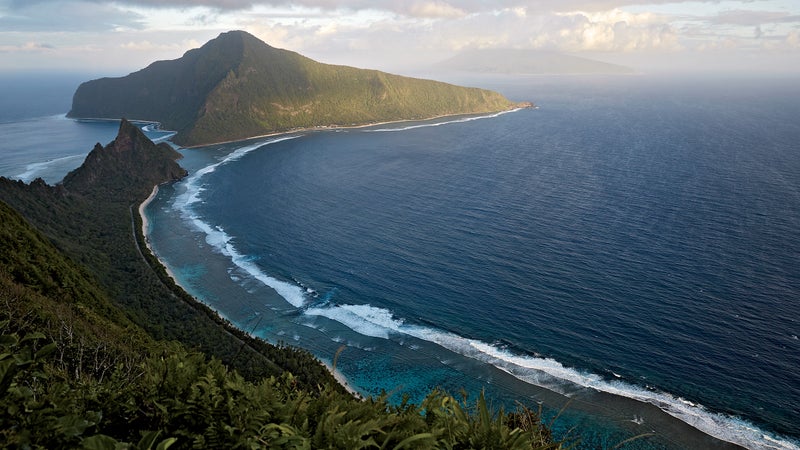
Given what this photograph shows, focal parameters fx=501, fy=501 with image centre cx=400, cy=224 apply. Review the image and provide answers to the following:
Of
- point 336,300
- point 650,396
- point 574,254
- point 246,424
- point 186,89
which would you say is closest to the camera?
point 246,424

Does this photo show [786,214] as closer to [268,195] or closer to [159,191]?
[268,195]

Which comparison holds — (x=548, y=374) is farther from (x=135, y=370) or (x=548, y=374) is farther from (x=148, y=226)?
(x=148, y=226)

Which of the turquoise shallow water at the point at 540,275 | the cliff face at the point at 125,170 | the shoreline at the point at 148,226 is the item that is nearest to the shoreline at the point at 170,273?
the shoreline at the point at 148,226

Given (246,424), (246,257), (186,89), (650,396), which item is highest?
(186,89)

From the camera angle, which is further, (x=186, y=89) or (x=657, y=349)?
(x=186, y=89)

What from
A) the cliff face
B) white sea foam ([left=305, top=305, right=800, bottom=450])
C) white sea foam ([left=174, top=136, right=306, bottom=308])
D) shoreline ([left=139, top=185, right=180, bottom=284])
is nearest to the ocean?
white sea foam ([left=305, top=305, right=800, bottom=450])

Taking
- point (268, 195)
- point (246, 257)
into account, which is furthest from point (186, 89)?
point (246, 257)

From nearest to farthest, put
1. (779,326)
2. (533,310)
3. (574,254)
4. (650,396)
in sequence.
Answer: (650,396) → (779,326) → (533,310) → (574,254)

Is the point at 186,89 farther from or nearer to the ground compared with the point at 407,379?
farther from the ground
